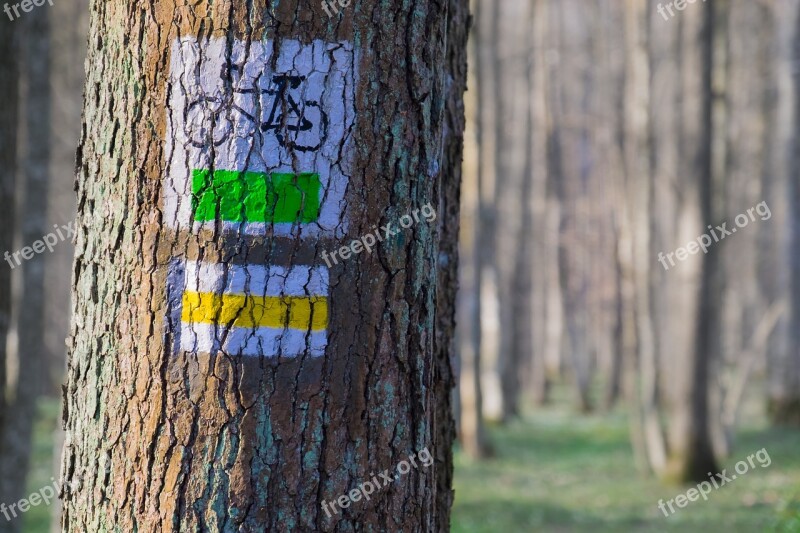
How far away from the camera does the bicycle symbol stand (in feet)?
5.85

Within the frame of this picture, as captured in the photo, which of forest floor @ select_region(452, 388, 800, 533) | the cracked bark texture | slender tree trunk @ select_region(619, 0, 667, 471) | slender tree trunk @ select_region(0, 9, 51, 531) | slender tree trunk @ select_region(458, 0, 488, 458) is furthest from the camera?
slender tree trunk @ select_region(458, 0, 488, 458)

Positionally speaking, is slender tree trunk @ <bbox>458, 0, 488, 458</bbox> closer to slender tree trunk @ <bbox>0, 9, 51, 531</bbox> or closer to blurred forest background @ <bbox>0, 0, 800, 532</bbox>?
blurred forest background @ <bbox>0, 0, 800, 532</bbox>

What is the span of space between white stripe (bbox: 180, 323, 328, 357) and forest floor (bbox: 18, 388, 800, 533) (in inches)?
204

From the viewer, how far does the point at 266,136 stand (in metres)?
1.78

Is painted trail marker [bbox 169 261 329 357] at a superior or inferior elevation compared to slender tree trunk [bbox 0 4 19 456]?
inferior

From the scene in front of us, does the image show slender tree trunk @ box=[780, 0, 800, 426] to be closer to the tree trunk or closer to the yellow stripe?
the tree trunk

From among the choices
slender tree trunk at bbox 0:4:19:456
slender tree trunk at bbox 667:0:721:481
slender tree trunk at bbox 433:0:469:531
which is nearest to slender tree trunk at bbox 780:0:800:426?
slender tree trunk at bbox 667:0:721:481

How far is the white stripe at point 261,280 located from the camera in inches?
69.8

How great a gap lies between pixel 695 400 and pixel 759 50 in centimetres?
1656

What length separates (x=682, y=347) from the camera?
10.9 metres

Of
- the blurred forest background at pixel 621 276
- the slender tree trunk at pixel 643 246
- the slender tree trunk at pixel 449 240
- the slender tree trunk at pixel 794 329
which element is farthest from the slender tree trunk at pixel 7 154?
the slender tree trunk at pixel 794 329

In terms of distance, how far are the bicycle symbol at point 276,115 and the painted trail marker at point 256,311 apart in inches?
10.2

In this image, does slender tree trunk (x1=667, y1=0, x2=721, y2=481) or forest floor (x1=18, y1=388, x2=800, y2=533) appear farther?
slender tree trunk (x1=667, y1=0, x2=721, y2=481)

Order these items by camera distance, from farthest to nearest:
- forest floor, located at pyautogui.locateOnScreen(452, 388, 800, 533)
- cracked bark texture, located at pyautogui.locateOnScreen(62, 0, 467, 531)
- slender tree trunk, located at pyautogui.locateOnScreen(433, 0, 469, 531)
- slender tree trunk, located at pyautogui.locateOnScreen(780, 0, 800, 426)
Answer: slender tree trunk, located at pyautogui.locateOnScreen(780, 0, 800, 426) < forest floor, located at pyautogui.locateOnScreen(452, 388, 800, 533) < slender tree trunk, located at pyautogui.locateOnScreen(433, 0, 469, 531) < cracked bark texture, located at pyautogui.locateOnScreen(62, 0, 467, 531)
